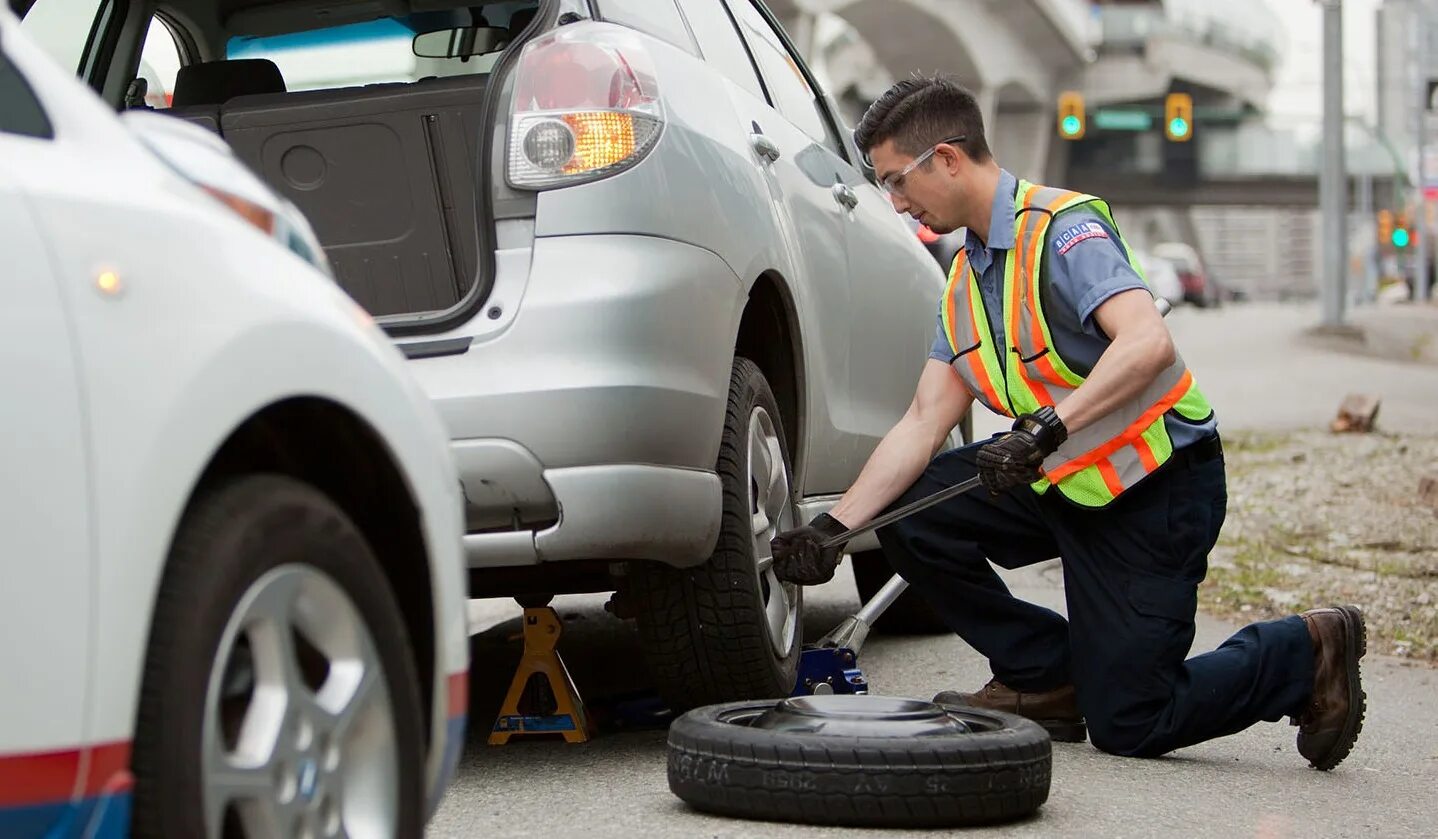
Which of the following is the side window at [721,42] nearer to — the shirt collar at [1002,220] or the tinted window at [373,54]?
the tinted window at [373,54]

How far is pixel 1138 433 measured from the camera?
163 inches

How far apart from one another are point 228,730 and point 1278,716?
8.87 ft

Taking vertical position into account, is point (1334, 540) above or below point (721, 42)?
below

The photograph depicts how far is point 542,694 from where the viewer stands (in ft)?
13.7

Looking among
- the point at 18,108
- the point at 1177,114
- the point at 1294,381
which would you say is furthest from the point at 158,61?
the point at 1177,114

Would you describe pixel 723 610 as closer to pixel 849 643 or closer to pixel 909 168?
pixel 849 643

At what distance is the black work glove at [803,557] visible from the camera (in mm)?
4191

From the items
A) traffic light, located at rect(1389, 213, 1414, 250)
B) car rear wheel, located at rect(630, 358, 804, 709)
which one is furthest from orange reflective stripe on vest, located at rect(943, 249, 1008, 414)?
traffic light, located at rect(1389, 213, 1414, 250)

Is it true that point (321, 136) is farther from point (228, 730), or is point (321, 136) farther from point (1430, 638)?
point (1430, 638)

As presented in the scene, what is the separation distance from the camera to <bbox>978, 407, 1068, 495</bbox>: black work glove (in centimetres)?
405

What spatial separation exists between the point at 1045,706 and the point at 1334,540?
4.33m

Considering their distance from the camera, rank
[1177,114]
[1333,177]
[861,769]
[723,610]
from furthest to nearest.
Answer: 1. [1177,114]
2. [1333,177]
3. [723,610]
4. [861,769]

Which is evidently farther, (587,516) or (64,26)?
(64,26)

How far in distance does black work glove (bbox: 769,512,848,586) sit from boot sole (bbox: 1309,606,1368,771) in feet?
3.49
